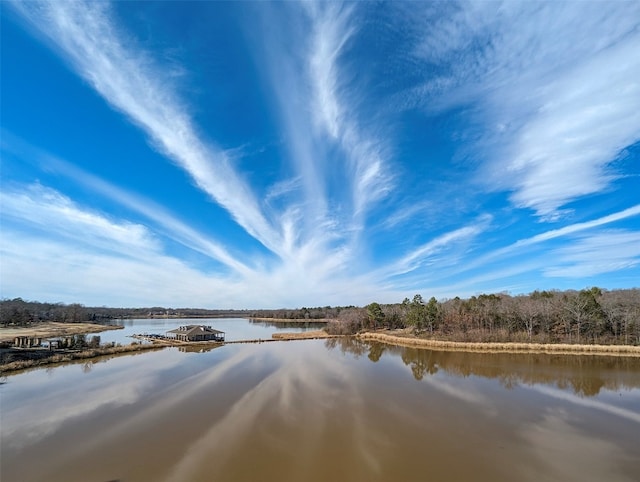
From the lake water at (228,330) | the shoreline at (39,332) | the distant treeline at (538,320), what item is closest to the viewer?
the distant treeline at (538,320)

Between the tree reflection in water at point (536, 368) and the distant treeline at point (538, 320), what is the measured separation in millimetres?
9642

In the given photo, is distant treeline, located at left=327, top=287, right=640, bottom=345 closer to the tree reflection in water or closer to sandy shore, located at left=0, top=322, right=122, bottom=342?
the tree reflection in water

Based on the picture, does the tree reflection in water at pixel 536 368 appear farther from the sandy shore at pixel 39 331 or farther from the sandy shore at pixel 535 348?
the sandy shore at pixel 39 331

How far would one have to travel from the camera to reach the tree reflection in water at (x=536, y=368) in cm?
2577

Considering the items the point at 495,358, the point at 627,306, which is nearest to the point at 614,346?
the point at 627,306

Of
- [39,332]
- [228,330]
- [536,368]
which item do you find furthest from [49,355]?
[228,330]

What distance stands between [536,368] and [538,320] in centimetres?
2357

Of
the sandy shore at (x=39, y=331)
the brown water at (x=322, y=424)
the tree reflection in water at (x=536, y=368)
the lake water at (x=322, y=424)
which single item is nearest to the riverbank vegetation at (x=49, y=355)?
the lake water at (x=322, y=424)

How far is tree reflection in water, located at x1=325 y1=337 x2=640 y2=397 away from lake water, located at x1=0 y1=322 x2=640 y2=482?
0.26m

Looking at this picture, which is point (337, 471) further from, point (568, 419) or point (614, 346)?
point (614, 346)

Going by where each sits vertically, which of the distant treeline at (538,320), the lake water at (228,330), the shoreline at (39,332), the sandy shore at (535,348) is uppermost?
the distant treeline at (538,320)

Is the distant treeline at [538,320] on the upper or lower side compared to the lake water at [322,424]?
upper

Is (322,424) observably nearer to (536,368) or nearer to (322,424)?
(322,424)

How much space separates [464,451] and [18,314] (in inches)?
4270
